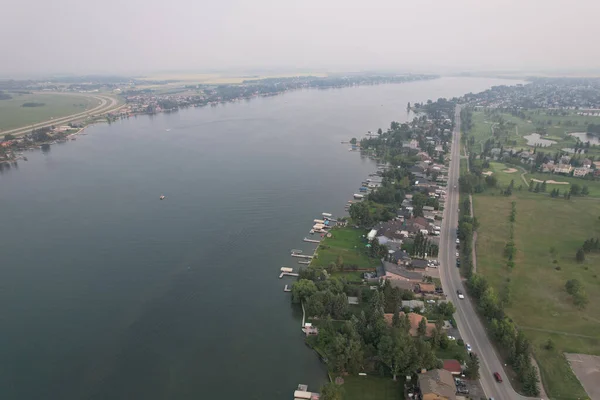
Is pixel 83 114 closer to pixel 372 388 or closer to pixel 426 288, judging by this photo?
pixel 426 288

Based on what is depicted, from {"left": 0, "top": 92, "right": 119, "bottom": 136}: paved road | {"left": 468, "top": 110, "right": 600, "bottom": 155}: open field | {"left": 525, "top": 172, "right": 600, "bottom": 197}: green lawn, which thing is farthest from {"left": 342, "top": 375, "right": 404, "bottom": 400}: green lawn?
{"left": 0, "top": 92, "right": 119, "bottom": 136}: paved road

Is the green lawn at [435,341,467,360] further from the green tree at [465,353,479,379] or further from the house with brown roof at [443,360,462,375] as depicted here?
the green tree at [465,353,479,379]

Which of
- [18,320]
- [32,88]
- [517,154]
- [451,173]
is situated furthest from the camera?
[32,88]

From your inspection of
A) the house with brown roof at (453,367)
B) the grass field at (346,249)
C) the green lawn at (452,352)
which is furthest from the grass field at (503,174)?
the house with brown roof at (453,367)

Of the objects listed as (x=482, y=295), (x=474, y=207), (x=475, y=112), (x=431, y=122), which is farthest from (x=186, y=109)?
(x=482, y=295)

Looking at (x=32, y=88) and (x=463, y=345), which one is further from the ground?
(x=32, y=88)

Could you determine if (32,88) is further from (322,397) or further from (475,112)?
(322,397)
